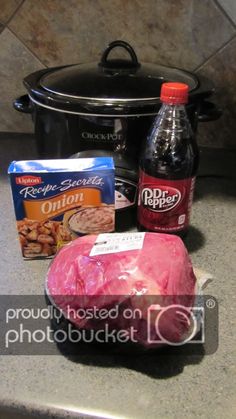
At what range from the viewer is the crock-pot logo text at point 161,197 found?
1.96 ft

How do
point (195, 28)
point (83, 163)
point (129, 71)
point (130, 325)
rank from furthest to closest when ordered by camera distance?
point (195, 28)
point (129, 71)
point (83, 163)
point (130, 325)

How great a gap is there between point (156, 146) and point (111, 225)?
141 millimetres

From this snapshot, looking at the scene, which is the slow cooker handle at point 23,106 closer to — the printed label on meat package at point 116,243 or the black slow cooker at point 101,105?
the black slow cooker at point 101,105

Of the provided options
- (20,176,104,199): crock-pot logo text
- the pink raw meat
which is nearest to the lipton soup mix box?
(20,176,104,199): crock-pot logo text

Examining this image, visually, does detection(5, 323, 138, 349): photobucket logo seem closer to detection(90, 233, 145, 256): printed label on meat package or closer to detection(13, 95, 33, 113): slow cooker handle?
detection(90, 233, 145, 256): printed label on meat package

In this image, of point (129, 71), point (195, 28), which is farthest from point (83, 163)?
point (195, 28)

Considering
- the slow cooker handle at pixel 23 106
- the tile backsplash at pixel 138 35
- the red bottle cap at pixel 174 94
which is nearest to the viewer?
the red bottle cap at pixel 174 94

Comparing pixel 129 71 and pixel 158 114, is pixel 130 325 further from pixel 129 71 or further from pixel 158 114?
pixel 129 71

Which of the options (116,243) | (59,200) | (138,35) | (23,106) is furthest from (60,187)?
(138,35)

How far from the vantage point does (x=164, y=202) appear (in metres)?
0.61

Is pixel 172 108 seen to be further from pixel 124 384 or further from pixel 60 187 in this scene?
pixel 124 384

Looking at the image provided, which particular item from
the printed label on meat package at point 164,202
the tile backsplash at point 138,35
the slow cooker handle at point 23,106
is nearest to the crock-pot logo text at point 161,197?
the printed label on meat package at point 164,202

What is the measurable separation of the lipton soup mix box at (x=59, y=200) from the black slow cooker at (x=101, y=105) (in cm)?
6

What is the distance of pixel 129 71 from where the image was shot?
702 mm
